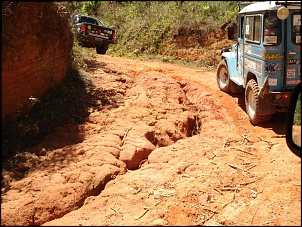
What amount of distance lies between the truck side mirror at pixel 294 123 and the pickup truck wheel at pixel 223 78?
Result: 6443mm

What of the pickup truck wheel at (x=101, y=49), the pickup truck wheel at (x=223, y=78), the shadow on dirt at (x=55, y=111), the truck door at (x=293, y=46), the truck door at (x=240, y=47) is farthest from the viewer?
the pickup truck wheel at (x=101, y=49)

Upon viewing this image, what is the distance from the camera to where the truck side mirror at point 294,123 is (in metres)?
3.01

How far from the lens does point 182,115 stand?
8.06 meters

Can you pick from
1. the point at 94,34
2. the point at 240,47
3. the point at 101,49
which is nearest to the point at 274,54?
the point at 240,47

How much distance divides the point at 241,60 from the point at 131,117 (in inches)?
117

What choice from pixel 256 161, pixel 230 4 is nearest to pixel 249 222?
pixel 256 161

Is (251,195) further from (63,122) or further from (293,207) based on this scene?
(63,122)

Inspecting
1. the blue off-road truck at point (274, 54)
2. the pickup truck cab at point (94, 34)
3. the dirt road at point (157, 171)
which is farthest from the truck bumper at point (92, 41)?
the blue off-road truck at point (274, 54)

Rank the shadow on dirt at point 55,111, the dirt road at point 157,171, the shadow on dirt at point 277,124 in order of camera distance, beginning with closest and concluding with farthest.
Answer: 1. the dirt road at point 157,171
2. the shadow on dirt at point 55,111
3. the shadow on dirt at point 277,124

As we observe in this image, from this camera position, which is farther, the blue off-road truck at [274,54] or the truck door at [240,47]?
the truck door at [240,47]

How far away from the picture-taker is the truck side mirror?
9.88 feet

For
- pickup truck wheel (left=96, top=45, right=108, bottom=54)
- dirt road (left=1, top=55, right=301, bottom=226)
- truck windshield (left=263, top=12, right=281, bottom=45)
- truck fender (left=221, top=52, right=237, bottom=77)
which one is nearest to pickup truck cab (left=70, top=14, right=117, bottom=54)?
pickup truck wheel (left=96, top=45, right=108, bottom=54)

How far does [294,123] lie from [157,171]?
2.89m

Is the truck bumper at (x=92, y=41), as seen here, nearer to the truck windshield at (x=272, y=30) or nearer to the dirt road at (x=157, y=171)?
the dirt road at (x=157, y=171)
